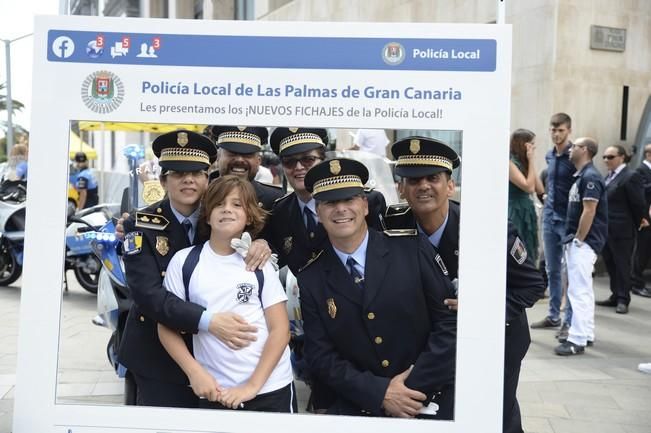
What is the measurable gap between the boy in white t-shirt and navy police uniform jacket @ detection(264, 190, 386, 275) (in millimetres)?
424

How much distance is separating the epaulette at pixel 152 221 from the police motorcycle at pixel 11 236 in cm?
660

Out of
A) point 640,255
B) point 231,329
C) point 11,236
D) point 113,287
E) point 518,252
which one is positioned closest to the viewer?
point 231,329

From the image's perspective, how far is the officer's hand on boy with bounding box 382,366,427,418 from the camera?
2.47 m

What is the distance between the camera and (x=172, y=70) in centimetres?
235

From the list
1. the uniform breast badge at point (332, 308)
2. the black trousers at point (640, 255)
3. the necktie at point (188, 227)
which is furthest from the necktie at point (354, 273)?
the black trousers at point (640, 255)

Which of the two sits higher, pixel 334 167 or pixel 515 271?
pixel 334 167

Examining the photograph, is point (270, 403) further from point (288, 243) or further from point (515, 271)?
point (515, 271)

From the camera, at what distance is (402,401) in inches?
97.7

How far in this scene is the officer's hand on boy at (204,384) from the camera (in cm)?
247

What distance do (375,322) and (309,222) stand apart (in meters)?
0.65

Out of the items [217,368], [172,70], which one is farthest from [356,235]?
[172,70]

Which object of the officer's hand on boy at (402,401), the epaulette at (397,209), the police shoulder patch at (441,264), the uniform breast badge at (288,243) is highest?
the epaulette at (397,209)

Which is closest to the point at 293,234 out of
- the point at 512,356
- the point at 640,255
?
the point at 512,356

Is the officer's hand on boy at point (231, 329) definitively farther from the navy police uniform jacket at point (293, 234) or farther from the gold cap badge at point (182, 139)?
the gold cap badge at point (182, 139)
